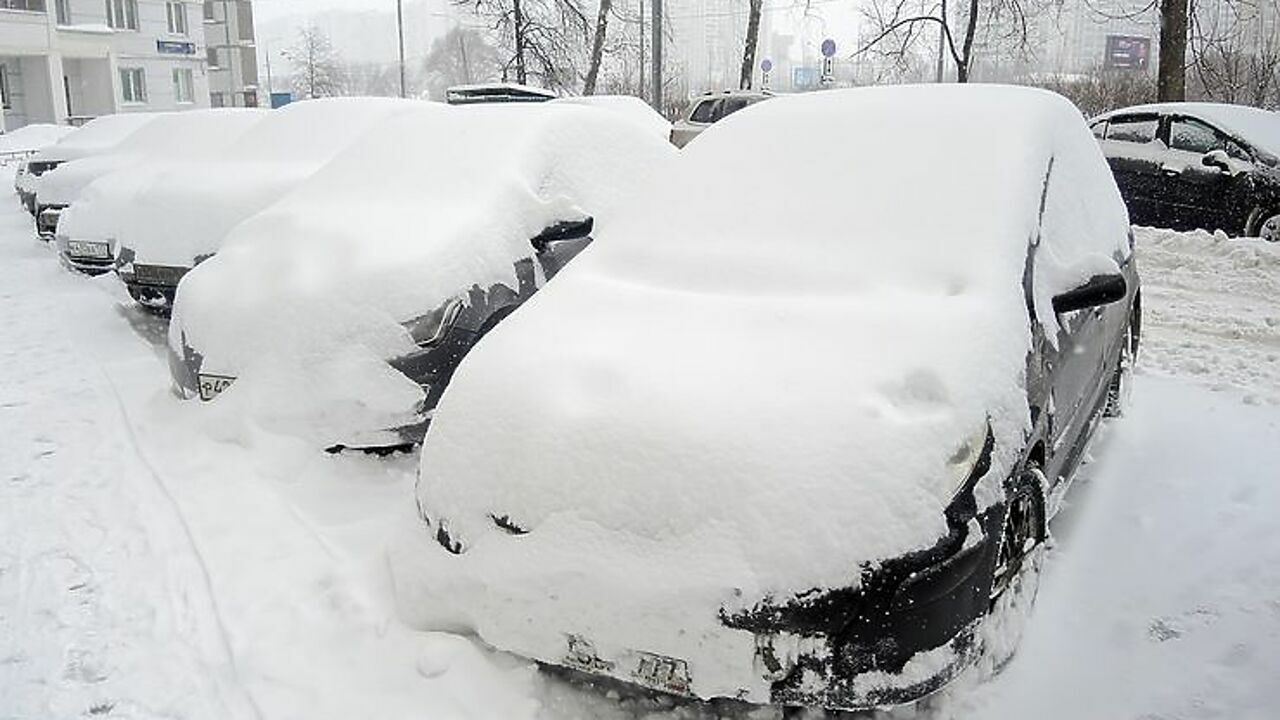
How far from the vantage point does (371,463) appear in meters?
4.83

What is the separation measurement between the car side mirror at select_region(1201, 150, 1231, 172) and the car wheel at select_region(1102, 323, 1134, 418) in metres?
6.11

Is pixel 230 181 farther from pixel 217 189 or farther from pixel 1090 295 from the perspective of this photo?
pixel 1090 295

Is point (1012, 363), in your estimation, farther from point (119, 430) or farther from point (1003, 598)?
point (119, 430)

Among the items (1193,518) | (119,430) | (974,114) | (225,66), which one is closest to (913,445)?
(974,114)

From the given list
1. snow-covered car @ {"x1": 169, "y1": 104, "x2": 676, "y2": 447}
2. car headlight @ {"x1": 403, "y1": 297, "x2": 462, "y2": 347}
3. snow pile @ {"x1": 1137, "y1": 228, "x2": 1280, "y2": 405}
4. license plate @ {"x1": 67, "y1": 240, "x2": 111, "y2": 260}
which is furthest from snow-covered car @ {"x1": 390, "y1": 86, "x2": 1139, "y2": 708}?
license plate @ {"x1": 67, "y1": 240, "x2": 111, "y2": 260}

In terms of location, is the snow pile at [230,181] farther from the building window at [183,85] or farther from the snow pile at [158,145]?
A: the building window at [183,85]

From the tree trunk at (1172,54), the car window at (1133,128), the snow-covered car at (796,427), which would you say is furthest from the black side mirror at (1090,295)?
the tree trunk at (1172,54)

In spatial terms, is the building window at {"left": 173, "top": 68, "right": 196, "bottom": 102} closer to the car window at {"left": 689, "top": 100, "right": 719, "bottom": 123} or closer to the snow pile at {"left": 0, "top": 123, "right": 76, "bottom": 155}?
the snow pile at {"left": 0, "top": 123, "right": 76, "bottom": 155}

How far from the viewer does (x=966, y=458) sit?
2783 millimetres

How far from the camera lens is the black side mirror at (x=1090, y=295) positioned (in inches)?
140

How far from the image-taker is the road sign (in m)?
34.1

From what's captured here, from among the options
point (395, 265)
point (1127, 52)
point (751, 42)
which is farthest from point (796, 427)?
point (1127, 52)

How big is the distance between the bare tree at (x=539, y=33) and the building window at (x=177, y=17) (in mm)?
23164

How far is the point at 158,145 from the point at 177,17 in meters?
39.0
